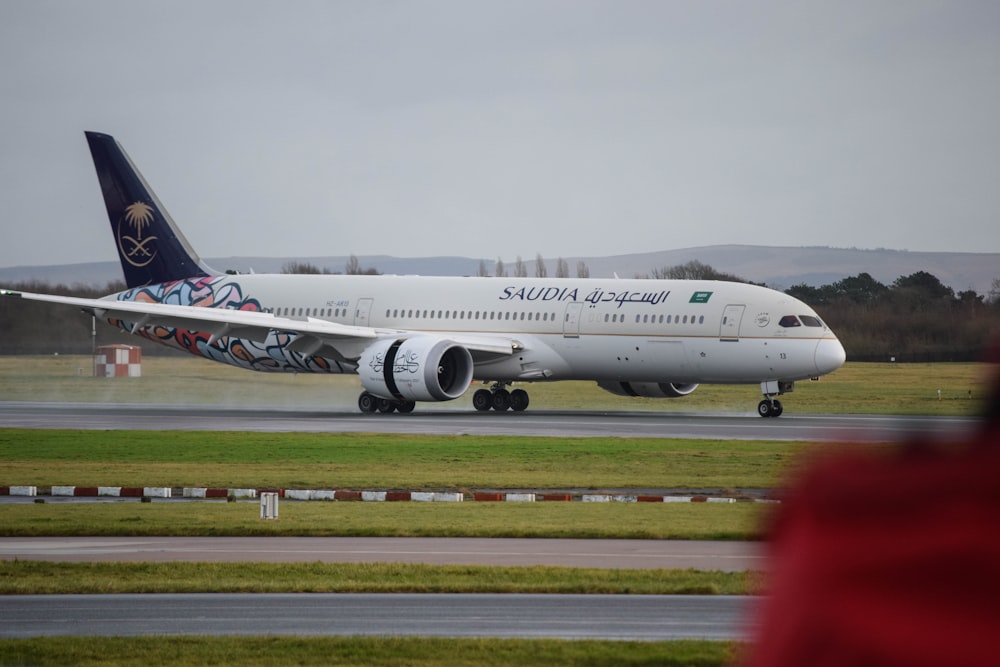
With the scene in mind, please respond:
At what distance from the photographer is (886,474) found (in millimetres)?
955

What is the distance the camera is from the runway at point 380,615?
1135 cm

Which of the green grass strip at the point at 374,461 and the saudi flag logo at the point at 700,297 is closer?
the green grass strip at the point at 374,461

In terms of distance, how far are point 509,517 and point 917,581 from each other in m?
18.6

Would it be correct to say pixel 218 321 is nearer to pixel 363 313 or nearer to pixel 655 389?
pixel 363 313

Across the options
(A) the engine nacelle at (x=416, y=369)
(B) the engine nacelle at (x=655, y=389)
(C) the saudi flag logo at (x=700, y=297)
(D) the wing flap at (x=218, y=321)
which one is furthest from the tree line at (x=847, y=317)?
(D) the wing flap at (x=218, y=321)

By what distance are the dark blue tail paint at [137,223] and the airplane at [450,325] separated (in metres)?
0.04

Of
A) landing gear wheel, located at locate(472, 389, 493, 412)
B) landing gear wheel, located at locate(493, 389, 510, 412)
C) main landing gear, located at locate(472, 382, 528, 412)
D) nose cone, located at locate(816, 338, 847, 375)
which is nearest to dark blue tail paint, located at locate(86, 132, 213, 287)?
landing gear wheel, located at locate(472, 389, 493, 412)

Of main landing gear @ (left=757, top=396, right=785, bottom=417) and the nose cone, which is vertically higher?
the nose cone

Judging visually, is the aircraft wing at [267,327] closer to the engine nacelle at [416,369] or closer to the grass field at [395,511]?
the engine nacelle at [416,369]

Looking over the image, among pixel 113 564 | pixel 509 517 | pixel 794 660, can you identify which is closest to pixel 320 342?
pixel 509 517

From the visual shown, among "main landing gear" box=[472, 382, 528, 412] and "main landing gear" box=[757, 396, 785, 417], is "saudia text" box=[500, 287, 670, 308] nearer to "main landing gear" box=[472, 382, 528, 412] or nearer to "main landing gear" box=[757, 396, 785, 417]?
"main landing gear" box=[472, 382, 528, 412]

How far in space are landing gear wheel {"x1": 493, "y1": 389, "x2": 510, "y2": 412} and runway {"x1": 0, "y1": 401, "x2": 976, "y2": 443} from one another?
1.91 ft

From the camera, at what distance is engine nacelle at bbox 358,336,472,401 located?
38.2 m

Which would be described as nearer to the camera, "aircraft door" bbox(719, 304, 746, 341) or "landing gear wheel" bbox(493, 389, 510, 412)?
"aircraft door" bbox(719, 304, 746, 341)
